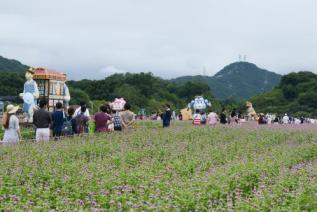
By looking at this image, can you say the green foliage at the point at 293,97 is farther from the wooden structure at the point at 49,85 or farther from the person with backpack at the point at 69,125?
the person with backpack at the point at 69,125

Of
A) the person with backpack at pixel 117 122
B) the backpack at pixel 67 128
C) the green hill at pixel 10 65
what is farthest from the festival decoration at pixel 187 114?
the green hill at pixel 10 65

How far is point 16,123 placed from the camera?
16.1 meters

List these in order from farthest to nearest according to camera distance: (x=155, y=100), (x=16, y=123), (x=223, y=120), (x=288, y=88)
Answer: (x=288, y=88)
(x=155, y=100)
(x=223, y=120)
(x=16, y=123)

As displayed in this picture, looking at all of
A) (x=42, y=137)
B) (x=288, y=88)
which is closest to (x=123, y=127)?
(x=42, y=137)

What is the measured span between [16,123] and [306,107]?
81.8 metres

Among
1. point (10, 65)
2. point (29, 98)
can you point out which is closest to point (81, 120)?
point (29, 98)

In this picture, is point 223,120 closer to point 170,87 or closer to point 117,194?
point 117,194

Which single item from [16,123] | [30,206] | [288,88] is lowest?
[30,206]

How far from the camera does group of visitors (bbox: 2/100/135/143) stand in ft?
53.0

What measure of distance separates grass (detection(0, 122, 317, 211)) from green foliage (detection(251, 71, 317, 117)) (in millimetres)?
78771

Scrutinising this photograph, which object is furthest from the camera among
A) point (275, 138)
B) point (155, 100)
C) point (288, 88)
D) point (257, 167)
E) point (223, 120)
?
point (288, 88)

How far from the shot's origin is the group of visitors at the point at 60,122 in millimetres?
16156

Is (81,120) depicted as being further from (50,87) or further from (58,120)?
(50,87)

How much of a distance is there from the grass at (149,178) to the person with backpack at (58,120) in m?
1.42
